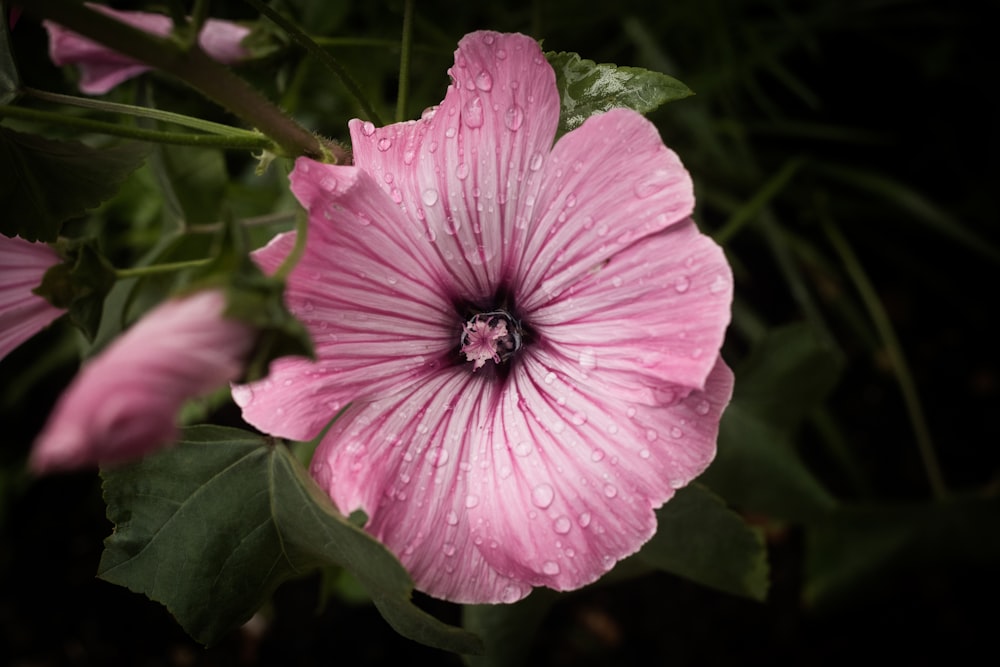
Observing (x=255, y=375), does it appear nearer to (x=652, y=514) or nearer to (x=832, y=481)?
(x=652, y=514)

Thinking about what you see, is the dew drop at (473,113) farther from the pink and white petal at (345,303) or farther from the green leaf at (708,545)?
the green leaf at (708,545)

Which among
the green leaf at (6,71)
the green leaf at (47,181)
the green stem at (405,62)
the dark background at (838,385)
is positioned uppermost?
the green stem at (405,62)

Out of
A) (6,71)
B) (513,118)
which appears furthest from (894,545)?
(6,71)

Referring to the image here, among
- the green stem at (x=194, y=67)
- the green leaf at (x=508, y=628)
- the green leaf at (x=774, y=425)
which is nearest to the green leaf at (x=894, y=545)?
the green leaf at (x=774, y=425)

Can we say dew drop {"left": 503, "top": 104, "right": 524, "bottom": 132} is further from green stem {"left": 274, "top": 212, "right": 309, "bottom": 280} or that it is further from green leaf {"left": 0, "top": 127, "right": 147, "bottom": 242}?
green leaf {"left": 0, "top": 127, "right": 147, "bottom": 242}

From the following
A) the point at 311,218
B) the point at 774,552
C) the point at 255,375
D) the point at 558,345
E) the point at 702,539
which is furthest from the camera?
the point at 774,552

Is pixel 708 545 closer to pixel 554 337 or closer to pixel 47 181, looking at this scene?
pixel 554 337

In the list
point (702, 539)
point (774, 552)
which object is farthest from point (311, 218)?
point (774, 552)
